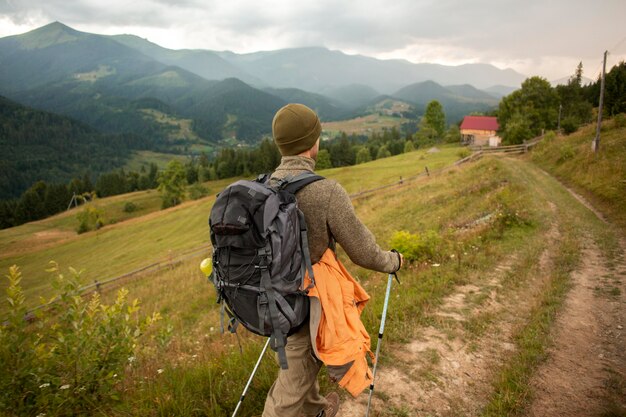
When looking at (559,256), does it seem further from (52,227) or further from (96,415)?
(52,227)

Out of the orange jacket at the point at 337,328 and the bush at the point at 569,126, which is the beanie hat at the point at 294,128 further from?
the bush at the point at 569,126

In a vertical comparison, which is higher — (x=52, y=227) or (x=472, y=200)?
(x=472, y=200)

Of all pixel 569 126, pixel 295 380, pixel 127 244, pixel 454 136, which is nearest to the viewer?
pixel 295 380

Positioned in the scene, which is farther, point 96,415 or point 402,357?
point 402,357

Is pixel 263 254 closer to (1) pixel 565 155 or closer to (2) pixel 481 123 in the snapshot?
(1) pixel 565 155

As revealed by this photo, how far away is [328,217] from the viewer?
2.63 metres

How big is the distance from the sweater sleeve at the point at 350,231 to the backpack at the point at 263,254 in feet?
0.79

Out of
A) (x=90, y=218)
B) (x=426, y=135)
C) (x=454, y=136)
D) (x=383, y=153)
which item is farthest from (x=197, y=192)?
(x=454, y=136)

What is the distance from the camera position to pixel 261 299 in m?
2.42

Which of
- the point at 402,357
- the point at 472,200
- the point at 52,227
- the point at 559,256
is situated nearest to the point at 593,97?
the point at 472,200

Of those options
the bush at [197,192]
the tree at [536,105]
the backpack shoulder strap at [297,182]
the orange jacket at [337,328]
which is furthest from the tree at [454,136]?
the backpack shoulder strap at [297,182]

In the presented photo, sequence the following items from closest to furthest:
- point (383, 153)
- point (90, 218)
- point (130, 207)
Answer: point (90, 218), point (130, 207), point (383, 153)

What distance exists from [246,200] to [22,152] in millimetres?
257527

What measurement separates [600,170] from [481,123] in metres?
→ 70.8
